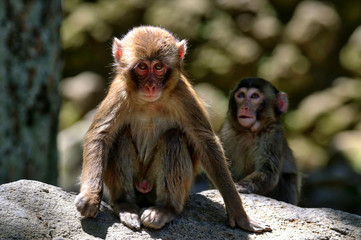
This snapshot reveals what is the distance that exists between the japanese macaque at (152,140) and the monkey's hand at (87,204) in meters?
0.18

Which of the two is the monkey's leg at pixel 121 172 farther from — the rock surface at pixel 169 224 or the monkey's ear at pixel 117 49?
the monkey's ear at pixel 117 49

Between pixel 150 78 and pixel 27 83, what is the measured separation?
3.84m

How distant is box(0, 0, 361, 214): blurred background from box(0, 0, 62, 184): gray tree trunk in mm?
4556

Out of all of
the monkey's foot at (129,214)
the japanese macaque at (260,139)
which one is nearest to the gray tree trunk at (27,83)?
the japanese macaque at (260,139)

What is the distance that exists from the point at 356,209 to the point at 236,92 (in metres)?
3.92

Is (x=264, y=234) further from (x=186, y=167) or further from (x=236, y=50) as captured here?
(x=236, y=50)

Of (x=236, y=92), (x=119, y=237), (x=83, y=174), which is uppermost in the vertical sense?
(x=236, y=92)

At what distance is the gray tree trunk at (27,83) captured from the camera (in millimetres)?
8312

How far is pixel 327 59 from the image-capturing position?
14555 millimetres

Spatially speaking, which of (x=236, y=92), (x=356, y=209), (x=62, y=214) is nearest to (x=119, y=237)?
(x=62, y=214)

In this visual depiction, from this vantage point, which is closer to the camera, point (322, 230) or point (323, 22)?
point (322, 230)

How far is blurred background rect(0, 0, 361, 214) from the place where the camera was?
13828mm

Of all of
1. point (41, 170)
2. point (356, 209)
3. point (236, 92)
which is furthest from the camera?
point (356, 209)

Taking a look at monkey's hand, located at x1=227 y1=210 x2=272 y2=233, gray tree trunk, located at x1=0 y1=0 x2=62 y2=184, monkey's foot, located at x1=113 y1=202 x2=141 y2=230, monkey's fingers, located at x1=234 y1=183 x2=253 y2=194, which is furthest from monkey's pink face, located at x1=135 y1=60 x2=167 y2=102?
gray tree trunk, located at x1=0 y1=0 x2=62 y2=184
